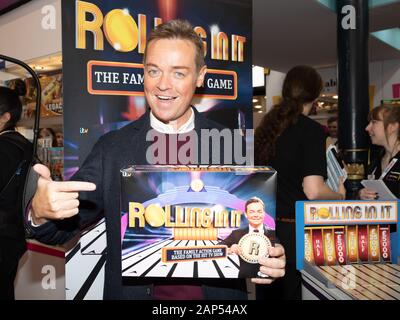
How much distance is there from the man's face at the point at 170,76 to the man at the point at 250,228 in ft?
1.72

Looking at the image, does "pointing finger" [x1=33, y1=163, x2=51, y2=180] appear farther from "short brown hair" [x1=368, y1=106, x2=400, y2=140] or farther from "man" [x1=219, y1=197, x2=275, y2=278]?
"short brown hair" [x1=368, y1=106, x2=400, y2=140]

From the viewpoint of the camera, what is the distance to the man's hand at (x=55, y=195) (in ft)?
3.67

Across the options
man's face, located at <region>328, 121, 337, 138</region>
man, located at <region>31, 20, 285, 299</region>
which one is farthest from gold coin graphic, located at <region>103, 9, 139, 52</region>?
man's face, located at <region>328, 121, 337, 138</region>

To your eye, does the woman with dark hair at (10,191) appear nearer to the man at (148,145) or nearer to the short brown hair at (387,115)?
the man at (148,145)

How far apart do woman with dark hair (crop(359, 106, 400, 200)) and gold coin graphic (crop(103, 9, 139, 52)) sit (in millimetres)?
2113

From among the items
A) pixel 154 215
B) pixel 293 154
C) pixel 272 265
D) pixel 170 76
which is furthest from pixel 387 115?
pixel 154 215

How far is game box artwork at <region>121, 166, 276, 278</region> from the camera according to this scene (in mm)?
1161

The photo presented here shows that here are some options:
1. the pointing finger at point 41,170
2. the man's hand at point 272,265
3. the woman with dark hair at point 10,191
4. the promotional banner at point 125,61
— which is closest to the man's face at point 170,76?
the promotional banner at point 125,61

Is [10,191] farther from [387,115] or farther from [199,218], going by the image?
[387,115]

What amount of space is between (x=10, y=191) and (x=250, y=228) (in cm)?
167

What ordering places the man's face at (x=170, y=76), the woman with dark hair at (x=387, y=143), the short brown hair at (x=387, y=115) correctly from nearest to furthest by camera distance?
the man's face at (x=170, y=76) → the woman with dark hair at (x=387, y=143) → the short brown hair at (x=387, y=115)

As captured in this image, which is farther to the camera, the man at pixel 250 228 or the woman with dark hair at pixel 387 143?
the woman with dark hair at pixel 387 143
